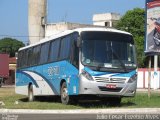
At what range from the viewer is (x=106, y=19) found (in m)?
107

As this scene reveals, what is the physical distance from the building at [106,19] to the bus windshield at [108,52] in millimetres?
83877

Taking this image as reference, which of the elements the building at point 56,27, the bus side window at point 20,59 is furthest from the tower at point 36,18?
the bus side window at point 20,59

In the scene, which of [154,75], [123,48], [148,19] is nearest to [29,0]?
[154,75]

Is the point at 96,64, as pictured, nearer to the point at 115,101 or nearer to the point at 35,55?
the point at 115,101

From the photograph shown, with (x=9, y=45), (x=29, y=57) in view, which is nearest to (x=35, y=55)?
(x=29, y=57)

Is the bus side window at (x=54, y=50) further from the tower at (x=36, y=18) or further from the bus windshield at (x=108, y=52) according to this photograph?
the tower at (x=36, y=18)

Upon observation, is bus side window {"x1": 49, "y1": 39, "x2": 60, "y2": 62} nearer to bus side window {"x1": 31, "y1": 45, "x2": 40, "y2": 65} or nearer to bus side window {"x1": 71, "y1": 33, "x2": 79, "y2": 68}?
bus side window {"x1": 71, "y1": 33, "x2": 79, "y2": 68}

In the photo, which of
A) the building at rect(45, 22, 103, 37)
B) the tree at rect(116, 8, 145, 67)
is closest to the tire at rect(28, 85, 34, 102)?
the building at rect(45, 22, 103, 37)

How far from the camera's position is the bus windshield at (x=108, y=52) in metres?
19.9

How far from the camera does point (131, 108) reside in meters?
19.7

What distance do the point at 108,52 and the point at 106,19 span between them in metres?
87.8

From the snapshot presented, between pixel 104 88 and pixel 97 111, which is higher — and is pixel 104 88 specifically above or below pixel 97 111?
above

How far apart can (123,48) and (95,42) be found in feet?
4.24

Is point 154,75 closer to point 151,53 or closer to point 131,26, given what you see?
point 151,53
